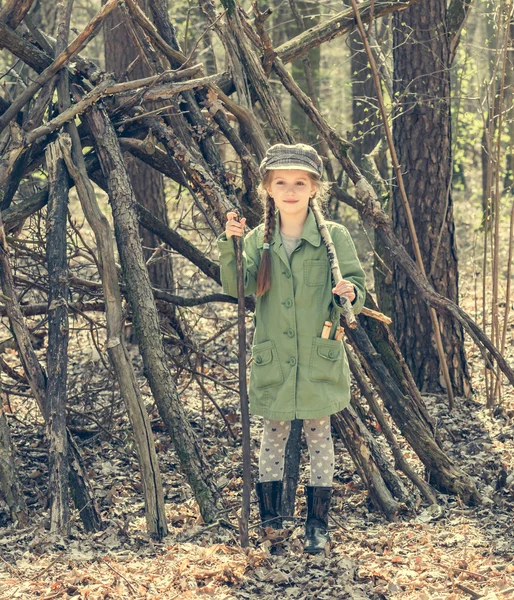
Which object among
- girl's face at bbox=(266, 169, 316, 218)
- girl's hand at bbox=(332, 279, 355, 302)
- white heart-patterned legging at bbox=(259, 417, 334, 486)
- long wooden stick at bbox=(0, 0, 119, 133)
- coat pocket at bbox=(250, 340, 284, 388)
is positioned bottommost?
white heart-patterned legging at bbox=(259, 417, 334, 486)

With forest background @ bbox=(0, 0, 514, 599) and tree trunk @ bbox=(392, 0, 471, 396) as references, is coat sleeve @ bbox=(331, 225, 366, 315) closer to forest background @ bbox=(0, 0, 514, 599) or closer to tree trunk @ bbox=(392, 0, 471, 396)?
forest background @ bbox=(0, 0, 514, 599)

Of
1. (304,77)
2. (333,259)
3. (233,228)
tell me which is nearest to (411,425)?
(333,259)

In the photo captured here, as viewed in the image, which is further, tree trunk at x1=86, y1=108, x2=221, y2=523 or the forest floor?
tree trunk at x1=86, y1=108, x2=221, y2=523

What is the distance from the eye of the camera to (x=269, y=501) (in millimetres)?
4137

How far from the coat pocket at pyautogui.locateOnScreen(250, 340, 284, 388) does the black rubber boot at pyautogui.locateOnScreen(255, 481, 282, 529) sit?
0.50 metres

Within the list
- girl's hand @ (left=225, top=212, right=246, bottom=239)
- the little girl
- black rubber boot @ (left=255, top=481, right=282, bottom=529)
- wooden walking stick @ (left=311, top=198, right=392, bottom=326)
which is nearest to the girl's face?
the little girl

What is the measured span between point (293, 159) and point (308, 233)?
348mm

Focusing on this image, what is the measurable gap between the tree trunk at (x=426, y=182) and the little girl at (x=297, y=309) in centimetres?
271

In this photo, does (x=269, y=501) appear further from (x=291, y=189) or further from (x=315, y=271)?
(x=291, y=189)

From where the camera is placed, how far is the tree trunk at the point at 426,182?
654cm

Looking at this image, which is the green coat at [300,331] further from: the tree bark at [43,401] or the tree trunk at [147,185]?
the tree trunk at [147,185]

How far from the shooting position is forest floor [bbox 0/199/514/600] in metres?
3.58

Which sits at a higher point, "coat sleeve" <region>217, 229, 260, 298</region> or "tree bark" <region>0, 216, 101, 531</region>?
"coat sleeve" <region>217, 229, 260, 298</region>

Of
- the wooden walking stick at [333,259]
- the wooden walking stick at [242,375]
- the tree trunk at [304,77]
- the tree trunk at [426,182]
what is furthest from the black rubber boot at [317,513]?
the tree trunk at [304,77]
